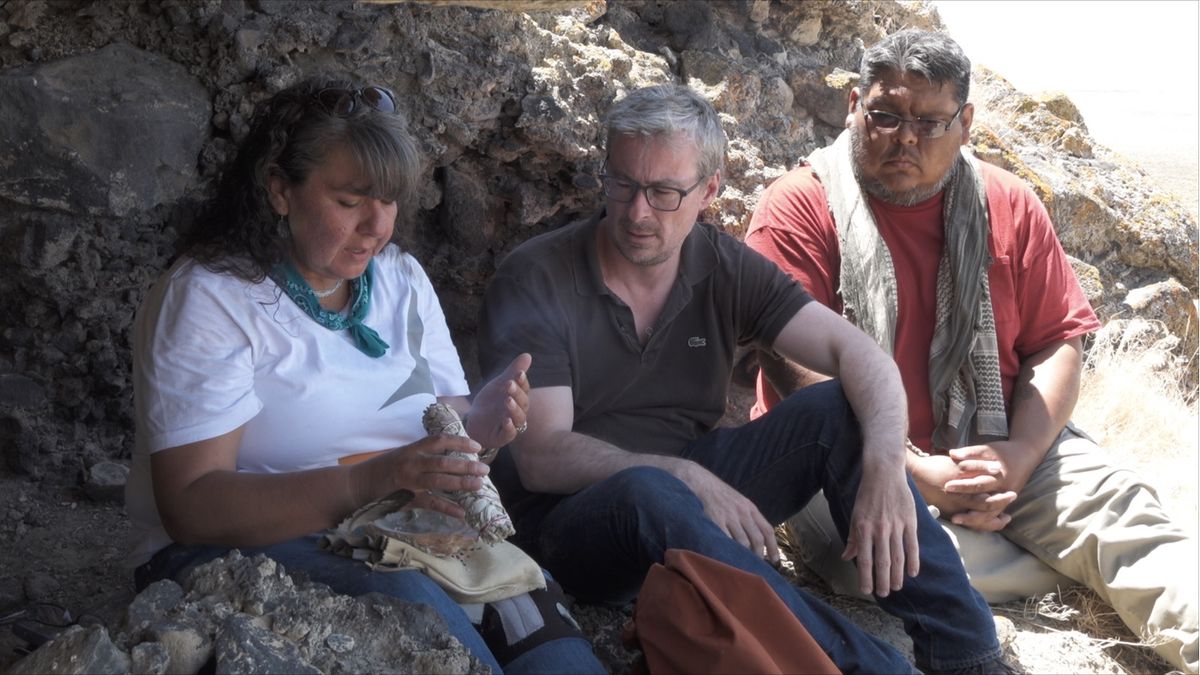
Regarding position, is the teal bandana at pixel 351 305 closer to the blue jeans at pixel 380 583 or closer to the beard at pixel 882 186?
the blue jeans at pixel 380 583

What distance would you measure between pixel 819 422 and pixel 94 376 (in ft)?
6.95

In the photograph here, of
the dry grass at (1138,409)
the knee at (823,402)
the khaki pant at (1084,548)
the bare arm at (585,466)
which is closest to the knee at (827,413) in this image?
the knee at (823,402)

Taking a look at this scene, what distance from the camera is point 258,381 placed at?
2.53m

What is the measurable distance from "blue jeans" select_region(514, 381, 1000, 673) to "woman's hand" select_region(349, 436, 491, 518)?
53 centimetres

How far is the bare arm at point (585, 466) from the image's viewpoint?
9.32 feet

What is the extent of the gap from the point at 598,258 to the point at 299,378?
3.27 feet

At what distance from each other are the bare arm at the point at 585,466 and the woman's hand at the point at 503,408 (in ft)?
0.91

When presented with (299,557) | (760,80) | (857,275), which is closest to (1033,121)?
(760,80)

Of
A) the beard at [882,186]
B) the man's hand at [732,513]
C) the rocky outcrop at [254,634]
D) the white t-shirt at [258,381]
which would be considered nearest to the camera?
the rocky outcrop at [254,634]

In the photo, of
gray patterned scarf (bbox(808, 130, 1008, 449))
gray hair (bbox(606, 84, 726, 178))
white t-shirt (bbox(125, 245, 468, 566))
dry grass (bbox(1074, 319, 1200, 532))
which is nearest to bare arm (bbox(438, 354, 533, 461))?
white t-shirt (bbox(125, 245, 468, 566))

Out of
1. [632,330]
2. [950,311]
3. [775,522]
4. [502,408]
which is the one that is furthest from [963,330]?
[502,408]

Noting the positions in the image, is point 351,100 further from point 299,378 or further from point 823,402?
point 823,402

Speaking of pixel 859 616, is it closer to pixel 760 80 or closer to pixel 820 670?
pixel 820 670

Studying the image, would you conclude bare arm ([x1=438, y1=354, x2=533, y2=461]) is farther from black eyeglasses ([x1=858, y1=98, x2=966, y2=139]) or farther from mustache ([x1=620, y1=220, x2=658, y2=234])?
black eyeglasses ([x1=858, y1=98, x2=966, y2=139])
